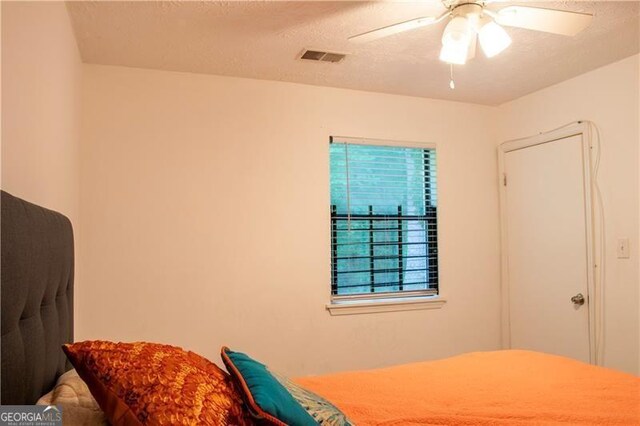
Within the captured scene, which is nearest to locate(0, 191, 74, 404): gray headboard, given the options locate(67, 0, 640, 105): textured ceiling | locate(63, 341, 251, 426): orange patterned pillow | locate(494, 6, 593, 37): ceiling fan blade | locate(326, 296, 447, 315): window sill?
locate(63, 341, 251, 426): orange patterned pillow

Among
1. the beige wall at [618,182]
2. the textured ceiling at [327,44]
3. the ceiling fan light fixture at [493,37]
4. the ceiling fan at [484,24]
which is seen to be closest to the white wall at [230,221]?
the textured ceiling at [327,44]

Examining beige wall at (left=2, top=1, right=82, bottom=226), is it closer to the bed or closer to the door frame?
the bed

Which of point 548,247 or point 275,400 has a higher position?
point 548,247

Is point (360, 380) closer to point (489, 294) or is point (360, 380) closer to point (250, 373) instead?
point (250, 373)

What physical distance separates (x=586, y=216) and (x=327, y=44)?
2.02 m

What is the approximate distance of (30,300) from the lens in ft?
3.41

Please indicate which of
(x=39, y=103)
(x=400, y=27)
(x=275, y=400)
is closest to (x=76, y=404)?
(x=275, y=400)

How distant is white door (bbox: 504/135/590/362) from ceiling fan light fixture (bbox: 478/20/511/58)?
150cm

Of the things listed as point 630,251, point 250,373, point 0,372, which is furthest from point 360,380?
point 630,251

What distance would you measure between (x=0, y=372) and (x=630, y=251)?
3101 mm

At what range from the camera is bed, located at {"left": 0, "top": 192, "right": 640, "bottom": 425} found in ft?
3.05

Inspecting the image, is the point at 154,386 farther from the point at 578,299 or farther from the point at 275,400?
the point at 578,299

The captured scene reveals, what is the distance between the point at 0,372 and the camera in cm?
86

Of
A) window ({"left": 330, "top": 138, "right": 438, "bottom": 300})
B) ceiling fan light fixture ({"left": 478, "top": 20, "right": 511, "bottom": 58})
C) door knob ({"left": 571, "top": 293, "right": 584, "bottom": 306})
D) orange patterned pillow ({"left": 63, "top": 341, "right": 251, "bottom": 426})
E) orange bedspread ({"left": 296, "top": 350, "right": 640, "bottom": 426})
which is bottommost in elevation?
orange bedspread ({"left": 296, "top": 350, "right": 640, "bottom": 426})
